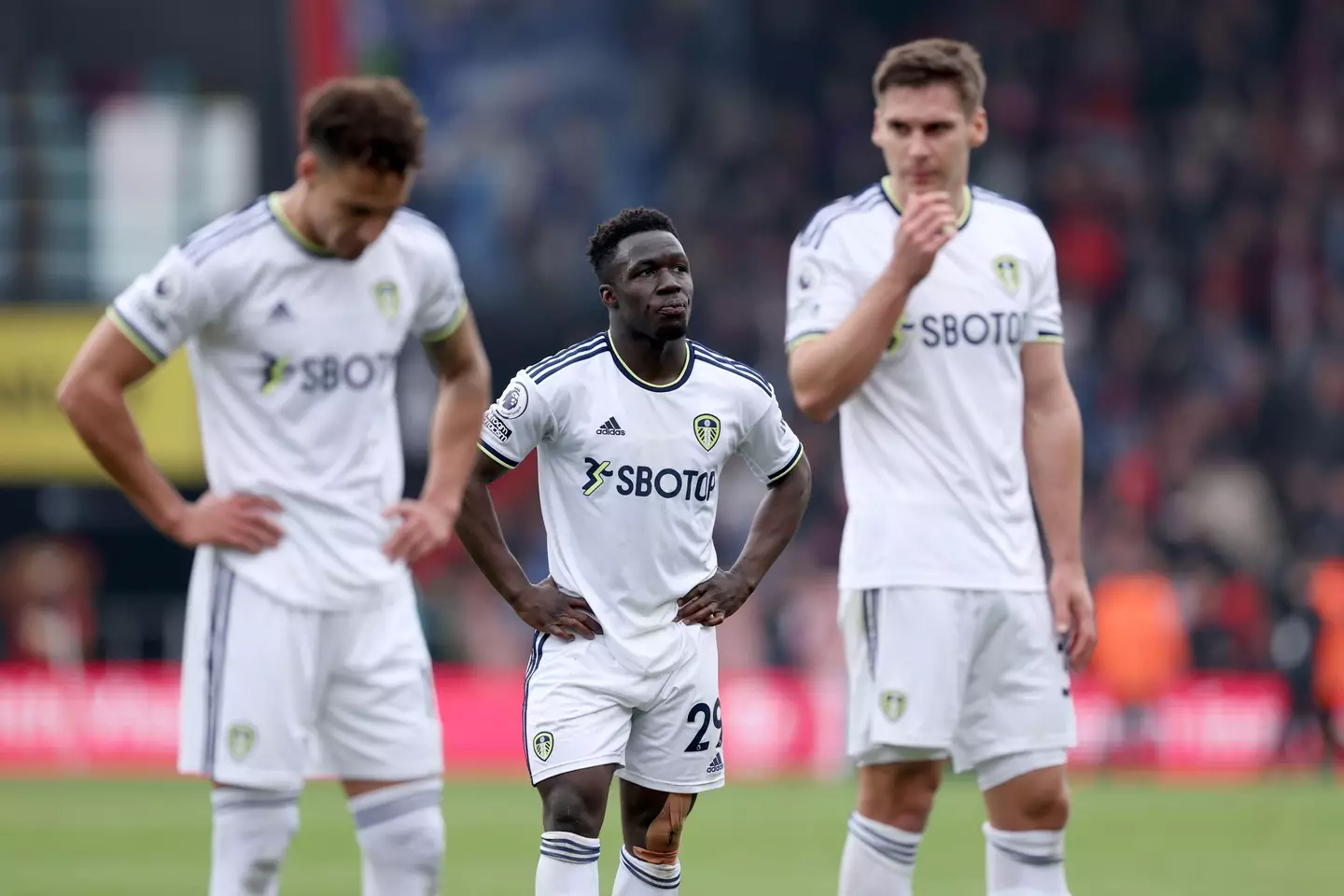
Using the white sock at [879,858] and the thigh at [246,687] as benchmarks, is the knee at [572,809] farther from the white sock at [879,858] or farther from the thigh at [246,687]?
the white sock at [879,858]

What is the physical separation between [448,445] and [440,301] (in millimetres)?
396

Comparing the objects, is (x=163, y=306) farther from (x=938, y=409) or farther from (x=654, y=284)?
(x=938, y=409)

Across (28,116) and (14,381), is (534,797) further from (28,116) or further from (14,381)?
(28,116)

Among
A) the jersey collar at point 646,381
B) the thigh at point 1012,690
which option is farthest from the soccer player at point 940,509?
the jersey collar at point 646,381

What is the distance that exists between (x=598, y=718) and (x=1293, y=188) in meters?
16.7

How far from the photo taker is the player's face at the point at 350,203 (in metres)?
5.24

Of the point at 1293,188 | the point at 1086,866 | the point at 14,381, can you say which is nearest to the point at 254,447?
the point at 1086,866

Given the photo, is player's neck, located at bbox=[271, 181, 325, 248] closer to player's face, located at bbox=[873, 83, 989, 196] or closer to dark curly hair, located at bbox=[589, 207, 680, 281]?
dark curly hair, located at bbox=[589, 207, 680, 281]

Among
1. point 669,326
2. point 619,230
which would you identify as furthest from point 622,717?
point 619,230

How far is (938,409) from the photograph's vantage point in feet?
19.1

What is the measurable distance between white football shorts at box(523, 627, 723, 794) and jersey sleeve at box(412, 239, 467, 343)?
96cm

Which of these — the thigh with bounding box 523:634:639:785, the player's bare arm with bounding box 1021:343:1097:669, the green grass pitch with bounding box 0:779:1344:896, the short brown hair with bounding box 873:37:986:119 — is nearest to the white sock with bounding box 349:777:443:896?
the thigh with bounding box 523:634:639:785

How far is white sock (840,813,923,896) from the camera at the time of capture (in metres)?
5.74

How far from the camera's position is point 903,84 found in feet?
19.0
